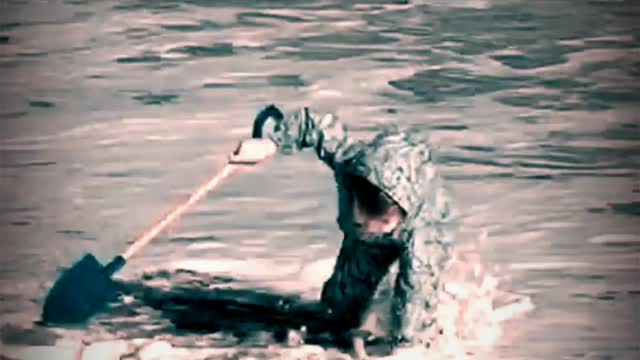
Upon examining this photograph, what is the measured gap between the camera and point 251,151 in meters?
1.62

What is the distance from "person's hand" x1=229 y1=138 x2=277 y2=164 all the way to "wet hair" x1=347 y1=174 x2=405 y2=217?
0.15 m

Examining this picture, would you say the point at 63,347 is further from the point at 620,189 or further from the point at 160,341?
the point at 620,189

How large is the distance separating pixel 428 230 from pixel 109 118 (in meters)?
0.56

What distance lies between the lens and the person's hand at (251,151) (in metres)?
1.62

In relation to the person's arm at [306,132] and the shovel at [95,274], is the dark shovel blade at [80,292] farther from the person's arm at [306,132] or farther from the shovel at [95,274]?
the person's arm at [306,132]

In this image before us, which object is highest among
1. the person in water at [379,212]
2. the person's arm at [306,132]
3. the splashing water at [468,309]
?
the person's arm at [306,132]

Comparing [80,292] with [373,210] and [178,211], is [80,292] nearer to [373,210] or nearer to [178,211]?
[178,211]

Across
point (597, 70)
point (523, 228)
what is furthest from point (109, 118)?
point (597, 70)

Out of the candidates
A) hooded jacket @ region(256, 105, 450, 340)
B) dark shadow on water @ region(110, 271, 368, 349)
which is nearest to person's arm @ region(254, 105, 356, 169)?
hooded jacket @ region(256, 105, 450, 340)

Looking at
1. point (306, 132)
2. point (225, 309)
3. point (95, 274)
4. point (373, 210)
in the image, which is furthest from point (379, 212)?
point (95, 274)

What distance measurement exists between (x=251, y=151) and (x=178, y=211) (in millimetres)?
155

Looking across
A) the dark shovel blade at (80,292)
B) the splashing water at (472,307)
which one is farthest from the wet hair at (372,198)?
the dark shovel blade at (80,292)

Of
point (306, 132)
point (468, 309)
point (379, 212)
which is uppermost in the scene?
point (306, 132)

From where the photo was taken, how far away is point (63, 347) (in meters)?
1.62
